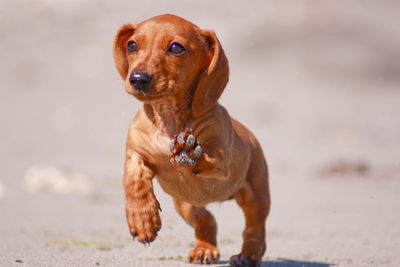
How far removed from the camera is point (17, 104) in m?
15.9

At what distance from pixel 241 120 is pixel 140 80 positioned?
11.7 metres

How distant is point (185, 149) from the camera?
3.35m

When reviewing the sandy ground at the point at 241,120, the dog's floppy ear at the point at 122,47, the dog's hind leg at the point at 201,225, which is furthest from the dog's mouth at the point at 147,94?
the dog's hind leg at the point at 201,225

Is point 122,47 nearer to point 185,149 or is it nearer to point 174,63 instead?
point 174,63

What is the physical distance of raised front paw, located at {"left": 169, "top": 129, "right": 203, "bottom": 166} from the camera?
3324mm

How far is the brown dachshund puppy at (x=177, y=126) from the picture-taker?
129 inches

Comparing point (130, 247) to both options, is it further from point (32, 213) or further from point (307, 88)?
point (307, 88)

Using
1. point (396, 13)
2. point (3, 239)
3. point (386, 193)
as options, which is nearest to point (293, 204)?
point (386, 193)

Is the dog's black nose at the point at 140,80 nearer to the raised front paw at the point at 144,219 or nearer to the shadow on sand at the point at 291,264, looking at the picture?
the raised front paw at the point at 144,219

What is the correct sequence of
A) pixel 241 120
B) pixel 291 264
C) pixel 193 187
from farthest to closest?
pixel 241 120, pixel 291 264, pixel 193 187

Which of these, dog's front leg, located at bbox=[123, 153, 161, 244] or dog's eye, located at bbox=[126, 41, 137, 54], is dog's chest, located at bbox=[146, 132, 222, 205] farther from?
dog's eye, located at bbox=[126, 41, 137, 54]

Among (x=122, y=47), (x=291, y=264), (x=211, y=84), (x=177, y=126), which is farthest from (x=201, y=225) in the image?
(x=122, y=47)

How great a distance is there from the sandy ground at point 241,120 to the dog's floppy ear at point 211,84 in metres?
0.83

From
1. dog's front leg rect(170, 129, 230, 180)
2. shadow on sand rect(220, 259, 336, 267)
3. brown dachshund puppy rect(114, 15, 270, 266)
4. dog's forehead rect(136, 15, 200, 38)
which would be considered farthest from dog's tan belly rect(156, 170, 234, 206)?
dog's forehead rect(136, 15, 200, 38)
